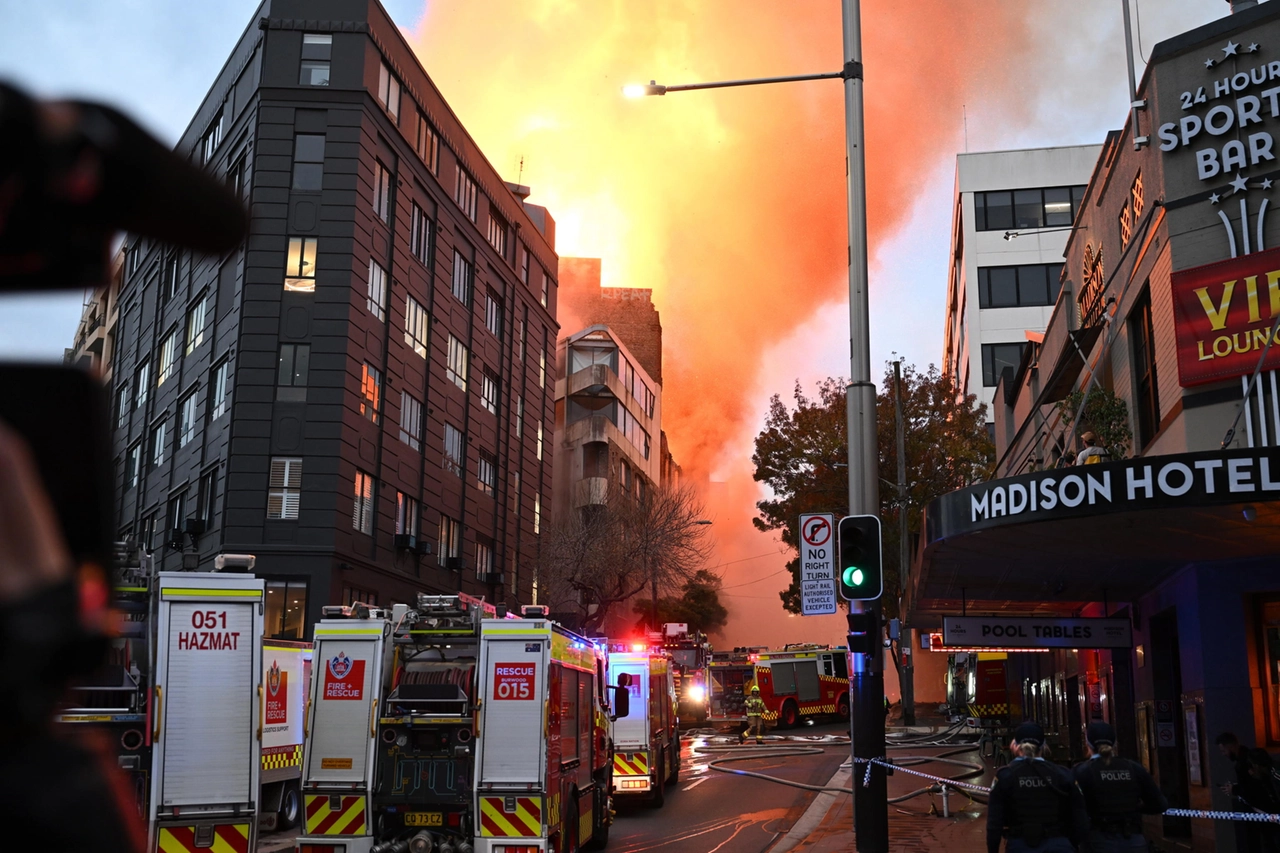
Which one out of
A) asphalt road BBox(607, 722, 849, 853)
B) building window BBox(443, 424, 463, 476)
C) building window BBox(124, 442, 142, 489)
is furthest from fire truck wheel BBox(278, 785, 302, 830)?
building window BBox(124, 442, 142, 489)

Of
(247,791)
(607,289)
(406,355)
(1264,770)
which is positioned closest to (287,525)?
(406,355)

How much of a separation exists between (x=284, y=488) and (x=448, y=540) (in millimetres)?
9831

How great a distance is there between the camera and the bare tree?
49.8 metres

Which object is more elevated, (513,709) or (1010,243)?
(1010,243)

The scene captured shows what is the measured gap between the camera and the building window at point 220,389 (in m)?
36.3

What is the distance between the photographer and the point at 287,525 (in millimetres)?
34875

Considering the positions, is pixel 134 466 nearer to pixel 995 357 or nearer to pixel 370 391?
pixel 370 391

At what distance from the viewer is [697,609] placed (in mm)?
90000

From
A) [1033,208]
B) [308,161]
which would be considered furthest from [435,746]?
[1033,208]

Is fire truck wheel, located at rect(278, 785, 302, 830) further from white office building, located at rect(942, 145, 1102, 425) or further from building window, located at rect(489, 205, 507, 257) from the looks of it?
white office building, located at rect(942, 145, 1102, 425)

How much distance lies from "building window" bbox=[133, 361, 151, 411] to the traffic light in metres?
35.4

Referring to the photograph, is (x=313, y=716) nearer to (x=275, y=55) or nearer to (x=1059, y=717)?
(x=1059, y=717)

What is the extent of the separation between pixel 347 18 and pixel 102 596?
39462 mm

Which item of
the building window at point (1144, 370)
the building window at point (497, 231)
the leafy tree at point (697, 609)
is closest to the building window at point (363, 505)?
the building window at point (497, 231)
